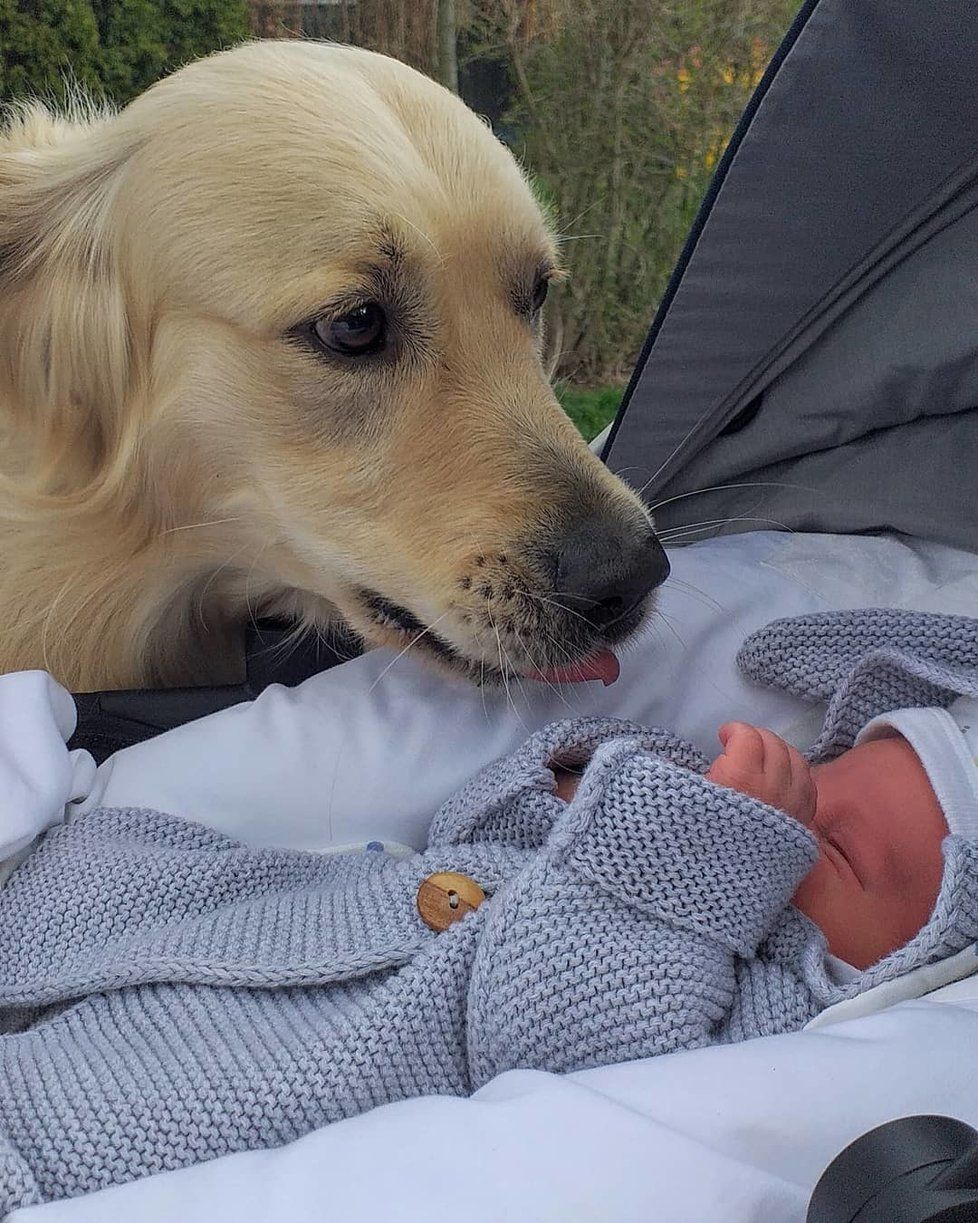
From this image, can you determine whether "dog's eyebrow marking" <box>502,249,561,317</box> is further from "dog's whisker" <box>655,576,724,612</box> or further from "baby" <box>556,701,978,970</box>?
"baby" <box>556,701,978,970</box>

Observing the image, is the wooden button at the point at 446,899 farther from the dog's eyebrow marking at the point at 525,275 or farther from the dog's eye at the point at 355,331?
the dog's eyebrow marking at the point at 525,275

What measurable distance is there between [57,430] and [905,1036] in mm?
1415

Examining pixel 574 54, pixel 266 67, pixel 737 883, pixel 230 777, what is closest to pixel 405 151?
pixel 266 67

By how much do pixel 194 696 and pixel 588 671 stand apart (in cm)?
61

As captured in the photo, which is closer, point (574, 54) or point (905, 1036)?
point (905, 1036)

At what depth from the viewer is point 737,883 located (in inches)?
49.9

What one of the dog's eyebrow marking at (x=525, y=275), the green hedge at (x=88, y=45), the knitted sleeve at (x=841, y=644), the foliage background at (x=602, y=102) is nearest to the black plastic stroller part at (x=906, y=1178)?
the knitted sleeve at (x=841, y=644)

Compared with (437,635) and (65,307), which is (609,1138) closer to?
(437,635)

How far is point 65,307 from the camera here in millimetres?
1718

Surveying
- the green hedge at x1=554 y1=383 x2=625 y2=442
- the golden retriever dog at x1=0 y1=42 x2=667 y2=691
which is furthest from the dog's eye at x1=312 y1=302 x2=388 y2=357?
the green hedge at x1=554 y1=383 x2=625 y2=442

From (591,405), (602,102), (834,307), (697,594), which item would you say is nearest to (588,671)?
(697,594)

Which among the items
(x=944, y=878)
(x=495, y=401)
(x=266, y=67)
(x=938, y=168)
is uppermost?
(x=266, y=67)

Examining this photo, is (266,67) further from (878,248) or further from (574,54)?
(574,54)

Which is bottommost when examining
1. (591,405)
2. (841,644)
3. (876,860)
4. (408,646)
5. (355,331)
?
(591,405)
